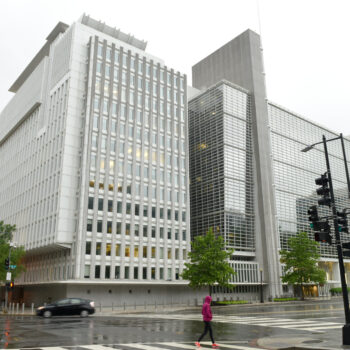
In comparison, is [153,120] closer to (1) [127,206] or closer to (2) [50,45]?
(1) [127,206]

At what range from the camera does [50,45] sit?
72062 mm

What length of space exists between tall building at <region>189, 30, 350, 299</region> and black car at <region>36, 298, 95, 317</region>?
36.6 meters

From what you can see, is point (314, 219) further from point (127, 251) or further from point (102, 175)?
point (102, 175)

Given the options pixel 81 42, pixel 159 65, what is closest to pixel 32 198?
pixel 81 42

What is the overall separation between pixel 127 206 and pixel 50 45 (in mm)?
36625

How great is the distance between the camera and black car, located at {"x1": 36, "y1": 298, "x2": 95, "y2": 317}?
32.6m

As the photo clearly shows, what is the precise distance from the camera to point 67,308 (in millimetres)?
33031

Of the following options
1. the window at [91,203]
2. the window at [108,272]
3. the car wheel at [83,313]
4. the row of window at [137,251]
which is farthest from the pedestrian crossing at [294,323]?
the window at [91,203]

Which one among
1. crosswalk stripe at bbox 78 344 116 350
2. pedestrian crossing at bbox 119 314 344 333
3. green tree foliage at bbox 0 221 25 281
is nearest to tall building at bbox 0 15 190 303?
green tree foliage at bbox 0 221 25 281

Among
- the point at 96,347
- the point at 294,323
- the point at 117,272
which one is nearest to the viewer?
Result: the point at 96,347

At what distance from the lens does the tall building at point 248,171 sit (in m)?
69.6

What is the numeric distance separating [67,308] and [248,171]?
4910 centimetres

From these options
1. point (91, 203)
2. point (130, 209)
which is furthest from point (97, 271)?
point (130, 209)

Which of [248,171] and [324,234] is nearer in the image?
[324,234]
